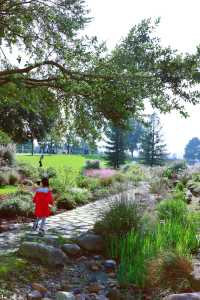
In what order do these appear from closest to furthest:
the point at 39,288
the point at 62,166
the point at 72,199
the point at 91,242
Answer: the point at 39,288, the point at 91,242, the point at 72,199, the point at 62,166

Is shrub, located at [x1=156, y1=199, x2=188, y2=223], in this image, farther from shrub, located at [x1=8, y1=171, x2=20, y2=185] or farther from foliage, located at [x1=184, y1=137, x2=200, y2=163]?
foliage, located at [x1=184, y1=137, x2=200, y2=163]

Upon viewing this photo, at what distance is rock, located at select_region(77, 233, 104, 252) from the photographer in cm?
825

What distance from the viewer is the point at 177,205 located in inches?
440

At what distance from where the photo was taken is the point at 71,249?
8.00 meters

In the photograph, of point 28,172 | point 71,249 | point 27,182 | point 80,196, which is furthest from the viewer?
point 28,172

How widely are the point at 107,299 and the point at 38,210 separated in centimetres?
371

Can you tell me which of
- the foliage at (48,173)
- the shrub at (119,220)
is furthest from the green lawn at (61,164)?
the shrub at (119,220)

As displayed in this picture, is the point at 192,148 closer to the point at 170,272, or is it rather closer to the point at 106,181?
the point at 106,181

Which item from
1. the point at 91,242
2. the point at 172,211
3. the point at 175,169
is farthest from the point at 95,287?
the point at 175,169

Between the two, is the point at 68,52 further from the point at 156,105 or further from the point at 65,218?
the point at 65,218

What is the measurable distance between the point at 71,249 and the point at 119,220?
1.11 m

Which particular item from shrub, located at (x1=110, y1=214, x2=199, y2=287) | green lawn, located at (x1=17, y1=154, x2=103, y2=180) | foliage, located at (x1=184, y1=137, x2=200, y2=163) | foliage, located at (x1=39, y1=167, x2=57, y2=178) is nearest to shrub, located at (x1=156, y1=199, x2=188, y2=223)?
shrub, located at (x1=110, y1=214, x2=199, y2=287)

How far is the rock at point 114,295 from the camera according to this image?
6109mm

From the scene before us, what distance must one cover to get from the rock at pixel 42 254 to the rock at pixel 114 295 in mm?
1234
